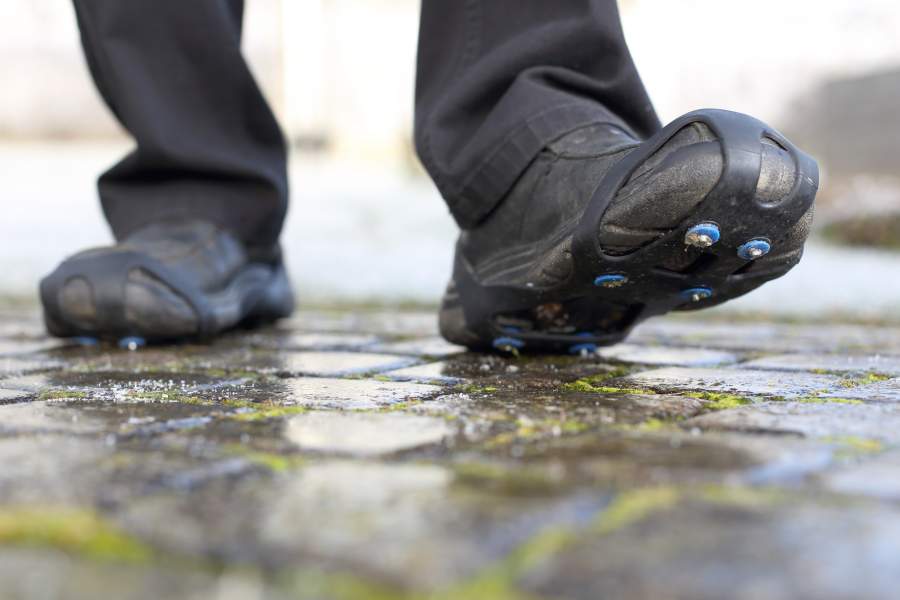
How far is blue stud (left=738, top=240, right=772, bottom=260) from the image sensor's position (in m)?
1.24

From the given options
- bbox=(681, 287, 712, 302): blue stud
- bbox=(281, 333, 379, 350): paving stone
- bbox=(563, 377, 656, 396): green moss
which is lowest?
bbox=(281, 333, 379, 350): paving stone

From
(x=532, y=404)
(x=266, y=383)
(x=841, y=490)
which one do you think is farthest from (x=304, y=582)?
(x=266, y=383)

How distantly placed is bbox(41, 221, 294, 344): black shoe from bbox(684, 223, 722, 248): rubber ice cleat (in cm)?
87

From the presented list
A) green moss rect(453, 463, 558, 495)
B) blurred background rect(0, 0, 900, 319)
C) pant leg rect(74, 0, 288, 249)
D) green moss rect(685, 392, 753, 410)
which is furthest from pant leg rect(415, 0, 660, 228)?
blurred background rect(0, 0, 900, 319)

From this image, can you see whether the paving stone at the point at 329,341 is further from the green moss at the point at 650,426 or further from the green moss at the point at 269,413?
the green moss at the point at 650,426

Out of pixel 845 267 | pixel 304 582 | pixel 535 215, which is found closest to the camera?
pixel 304 582

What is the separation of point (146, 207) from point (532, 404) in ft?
3.51

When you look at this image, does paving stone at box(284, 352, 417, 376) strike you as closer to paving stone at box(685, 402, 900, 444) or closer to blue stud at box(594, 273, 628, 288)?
blue stud at box(594, 273, 628, 288)

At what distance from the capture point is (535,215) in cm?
144

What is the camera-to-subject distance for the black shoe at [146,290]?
1724mm

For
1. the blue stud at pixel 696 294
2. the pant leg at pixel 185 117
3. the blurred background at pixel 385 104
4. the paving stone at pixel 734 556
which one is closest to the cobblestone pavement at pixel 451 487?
the paving stone at pixel 734 556

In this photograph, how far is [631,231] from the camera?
1.24m

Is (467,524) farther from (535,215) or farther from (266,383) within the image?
(535,215)

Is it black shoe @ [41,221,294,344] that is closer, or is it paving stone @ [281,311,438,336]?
black shoe @ [41,221,294,344]
